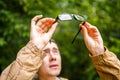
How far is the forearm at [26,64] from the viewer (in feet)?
14.0

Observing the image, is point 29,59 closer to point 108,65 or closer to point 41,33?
point 41,33

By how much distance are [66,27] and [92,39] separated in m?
3.63

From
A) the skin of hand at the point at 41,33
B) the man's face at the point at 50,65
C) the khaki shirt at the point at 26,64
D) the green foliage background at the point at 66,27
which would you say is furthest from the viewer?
the green foliage background at the point at 66,27

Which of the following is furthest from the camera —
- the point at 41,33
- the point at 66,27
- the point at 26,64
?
the point at 66,27

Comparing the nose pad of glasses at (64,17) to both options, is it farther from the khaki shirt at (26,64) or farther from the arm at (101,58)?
the khaki shirt at (26,64)

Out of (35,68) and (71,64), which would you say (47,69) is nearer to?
(35,68)

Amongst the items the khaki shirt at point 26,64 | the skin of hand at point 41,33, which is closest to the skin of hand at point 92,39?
the khaki shirt at point 26,64

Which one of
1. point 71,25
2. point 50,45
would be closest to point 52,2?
point 71,25

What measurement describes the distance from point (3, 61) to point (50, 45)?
1801mm

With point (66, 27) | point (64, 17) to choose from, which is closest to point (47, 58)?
point (64, 17)

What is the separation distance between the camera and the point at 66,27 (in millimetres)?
8281

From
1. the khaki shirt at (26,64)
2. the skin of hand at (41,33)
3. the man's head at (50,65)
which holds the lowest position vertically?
the man's head at (50,65)

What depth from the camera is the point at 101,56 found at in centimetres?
453

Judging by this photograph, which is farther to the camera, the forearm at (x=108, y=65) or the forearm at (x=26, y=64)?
the forearm at (x=108, y=65)
